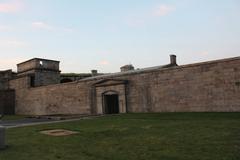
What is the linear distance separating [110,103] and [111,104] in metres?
0.14

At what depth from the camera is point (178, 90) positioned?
18578mm

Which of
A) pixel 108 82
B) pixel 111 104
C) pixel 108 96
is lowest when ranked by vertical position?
pixel 111 104

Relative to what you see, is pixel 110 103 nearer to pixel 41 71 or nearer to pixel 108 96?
pixel 108 96

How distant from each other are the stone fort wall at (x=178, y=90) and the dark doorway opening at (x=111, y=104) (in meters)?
1.27

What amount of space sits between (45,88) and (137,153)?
26.5 meters

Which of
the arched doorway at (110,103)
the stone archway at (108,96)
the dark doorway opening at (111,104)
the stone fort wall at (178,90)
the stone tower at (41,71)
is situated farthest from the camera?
the stone tower at (41,71)

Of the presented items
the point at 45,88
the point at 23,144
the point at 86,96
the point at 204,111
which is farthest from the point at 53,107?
the point at 23,144

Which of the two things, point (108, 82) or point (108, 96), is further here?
point (108, 96)

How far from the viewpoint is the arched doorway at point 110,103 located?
2423cm

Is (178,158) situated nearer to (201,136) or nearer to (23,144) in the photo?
(201,136)

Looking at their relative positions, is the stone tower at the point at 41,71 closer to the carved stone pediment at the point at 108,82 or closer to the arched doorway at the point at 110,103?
the carved stone pediment at the point at 108,82

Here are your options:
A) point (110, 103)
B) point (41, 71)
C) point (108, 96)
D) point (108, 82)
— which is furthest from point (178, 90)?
point (41, 71)

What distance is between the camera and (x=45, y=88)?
30.8 metres

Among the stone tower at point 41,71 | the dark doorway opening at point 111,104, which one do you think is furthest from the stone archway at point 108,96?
the stone tower at point 41,71
